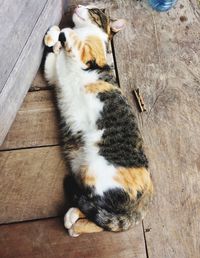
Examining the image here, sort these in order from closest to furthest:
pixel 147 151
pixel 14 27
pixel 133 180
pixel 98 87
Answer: pixel 14 27 → pixel 133 180 → pixel 98 87 → pixel 147 151

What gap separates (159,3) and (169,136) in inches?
25.8

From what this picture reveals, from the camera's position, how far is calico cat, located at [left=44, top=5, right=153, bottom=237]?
122 centimetres

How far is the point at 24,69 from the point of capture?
1.33 metres

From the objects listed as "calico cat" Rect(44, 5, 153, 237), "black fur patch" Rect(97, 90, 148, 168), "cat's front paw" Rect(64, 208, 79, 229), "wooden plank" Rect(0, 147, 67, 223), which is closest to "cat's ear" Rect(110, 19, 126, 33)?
"calico cat" Rect(44, 5, 153, 237)

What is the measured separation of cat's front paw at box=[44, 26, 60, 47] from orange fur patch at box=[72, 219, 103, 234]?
706mm

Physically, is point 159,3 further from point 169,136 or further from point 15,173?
point 15,173

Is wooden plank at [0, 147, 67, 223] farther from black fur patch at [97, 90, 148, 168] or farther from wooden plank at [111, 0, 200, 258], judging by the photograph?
wooden plank at [111, 0, 200, 258]

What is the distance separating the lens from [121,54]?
1.63 meters

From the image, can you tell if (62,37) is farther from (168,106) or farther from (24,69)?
(168,106)

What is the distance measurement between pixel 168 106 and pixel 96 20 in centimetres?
49

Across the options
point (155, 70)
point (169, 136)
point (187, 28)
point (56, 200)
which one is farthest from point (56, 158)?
point (187, 28)

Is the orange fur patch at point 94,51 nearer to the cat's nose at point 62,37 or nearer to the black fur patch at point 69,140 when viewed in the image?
the cat's nose at point 62,37

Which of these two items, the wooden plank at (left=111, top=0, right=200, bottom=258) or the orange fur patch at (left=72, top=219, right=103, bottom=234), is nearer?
the orange fur patch at (left=72, top=219, right=103, bottom=234)

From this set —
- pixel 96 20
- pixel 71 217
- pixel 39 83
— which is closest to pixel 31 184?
pixel 71 217
